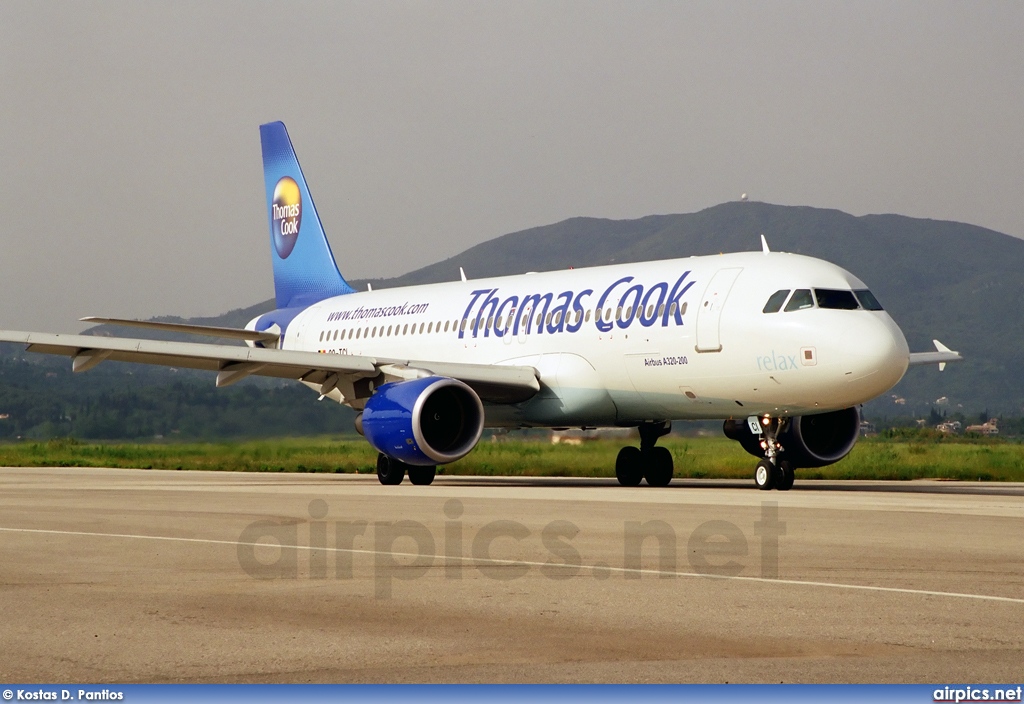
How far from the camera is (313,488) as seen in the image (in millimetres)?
20672

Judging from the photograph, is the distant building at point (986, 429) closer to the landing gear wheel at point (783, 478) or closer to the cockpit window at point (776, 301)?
the landing gear wheel at point (783, 478)

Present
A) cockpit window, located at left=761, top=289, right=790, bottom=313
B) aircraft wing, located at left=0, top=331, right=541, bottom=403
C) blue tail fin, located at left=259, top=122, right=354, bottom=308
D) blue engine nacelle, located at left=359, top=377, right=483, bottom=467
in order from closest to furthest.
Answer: cockpit window, located at left=761, top=289, right=790, bottom=313, blue engine nacelle, located at left=359, top=377, right=483, bottom=467, aircraft wing, located at left=0, top=331, right=541, bottom=403, blue tail fin, located at left=259, top=122, right=354, bottom=308

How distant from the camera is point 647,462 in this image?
76.6 feet

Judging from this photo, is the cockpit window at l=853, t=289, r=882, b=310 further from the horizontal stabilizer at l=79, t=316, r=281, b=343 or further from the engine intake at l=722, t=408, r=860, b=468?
the horizontal stabilizer at l=79, t=316, r=281, b=343

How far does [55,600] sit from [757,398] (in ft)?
44.3

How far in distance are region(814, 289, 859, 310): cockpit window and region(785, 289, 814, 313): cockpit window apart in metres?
0.10

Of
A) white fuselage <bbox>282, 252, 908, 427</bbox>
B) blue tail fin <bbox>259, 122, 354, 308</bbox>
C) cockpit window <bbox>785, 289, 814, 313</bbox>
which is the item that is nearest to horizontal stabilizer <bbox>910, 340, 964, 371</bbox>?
white fuselage <bbox>282, 252, 908, 427</bbox>

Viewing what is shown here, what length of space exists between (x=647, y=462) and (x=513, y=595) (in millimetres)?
15557

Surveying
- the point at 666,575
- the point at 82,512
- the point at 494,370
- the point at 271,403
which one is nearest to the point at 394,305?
the point at 271,403

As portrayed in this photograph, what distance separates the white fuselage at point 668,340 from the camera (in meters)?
19.0

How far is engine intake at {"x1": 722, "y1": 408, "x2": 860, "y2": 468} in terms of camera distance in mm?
21922

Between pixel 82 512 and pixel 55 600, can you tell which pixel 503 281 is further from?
pixel 55 600

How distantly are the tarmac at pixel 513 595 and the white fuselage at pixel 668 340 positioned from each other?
14.7 feet

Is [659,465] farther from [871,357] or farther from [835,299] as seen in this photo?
[871,357]
